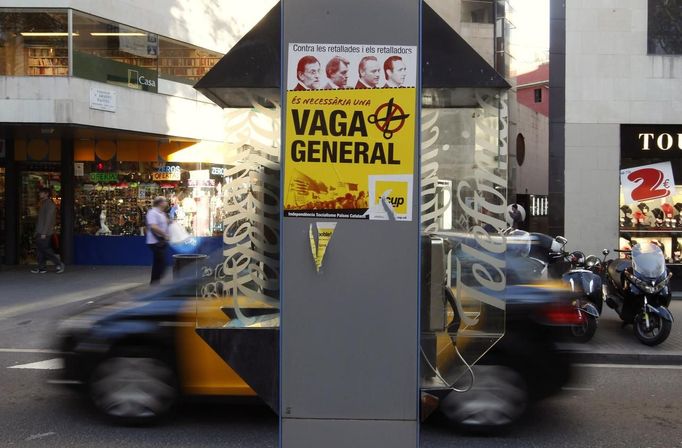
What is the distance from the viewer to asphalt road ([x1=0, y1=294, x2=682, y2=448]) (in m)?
5.08

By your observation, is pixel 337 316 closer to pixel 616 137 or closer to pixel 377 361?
pixel 377 361

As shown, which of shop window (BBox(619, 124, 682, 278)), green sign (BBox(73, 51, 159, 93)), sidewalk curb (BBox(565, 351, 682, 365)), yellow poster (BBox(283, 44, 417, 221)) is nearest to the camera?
yellow poster (BBox(283, 44, 417, 221))

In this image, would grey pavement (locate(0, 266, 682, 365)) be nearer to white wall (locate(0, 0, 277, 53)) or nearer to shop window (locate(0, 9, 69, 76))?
shop window (locate(0, 9, 69, 76))

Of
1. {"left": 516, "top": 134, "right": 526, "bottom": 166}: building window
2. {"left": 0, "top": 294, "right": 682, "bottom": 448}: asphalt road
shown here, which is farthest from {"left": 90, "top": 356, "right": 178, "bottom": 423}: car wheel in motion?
{"left": 516, "top": 134, "right": 526, "bottom": 166}: building window

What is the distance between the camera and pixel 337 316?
286 centimetres

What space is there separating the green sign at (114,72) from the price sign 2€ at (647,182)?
10.8 metres

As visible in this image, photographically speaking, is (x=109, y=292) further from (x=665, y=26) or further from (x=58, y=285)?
(x=665, y=26)

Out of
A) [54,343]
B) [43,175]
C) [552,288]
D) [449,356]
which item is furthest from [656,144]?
[43,175]

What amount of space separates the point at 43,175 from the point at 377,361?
1645cm

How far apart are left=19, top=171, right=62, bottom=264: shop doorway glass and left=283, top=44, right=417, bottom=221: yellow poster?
16.0 m

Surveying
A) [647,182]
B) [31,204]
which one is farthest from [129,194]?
[647,182]

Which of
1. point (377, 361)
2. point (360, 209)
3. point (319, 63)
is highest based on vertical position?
point (319, 63)

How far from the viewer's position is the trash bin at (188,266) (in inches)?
206

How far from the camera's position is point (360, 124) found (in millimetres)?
2789
